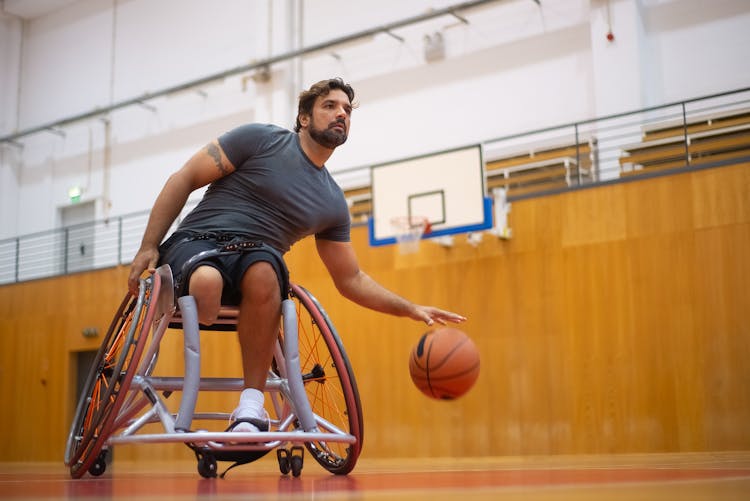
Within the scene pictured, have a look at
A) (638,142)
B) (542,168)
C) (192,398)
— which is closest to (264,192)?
(192,398)

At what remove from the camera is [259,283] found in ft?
8.86

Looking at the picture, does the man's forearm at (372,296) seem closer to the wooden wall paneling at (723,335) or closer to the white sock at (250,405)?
the white sock at (250,405)

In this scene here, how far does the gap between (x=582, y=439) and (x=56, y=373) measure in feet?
22.4

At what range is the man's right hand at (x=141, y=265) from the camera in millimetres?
2865

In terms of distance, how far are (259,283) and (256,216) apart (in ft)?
1.26

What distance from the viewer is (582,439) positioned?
7.12 meters

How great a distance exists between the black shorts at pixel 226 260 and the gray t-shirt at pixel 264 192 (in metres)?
0.12

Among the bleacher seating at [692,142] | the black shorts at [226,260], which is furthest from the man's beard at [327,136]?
the bleacher seating at [692,142]

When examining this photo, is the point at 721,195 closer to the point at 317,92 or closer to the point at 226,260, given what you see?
the point at 317,92

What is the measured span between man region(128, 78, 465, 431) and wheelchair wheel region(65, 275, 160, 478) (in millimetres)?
145

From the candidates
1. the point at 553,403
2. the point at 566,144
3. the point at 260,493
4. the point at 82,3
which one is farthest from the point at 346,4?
the point at 260,493

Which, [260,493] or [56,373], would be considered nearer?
[260,493]

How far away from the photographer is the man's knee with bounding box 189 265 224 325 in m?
2.71

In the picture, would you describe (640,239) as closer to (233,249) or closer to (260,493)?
(233,249)
